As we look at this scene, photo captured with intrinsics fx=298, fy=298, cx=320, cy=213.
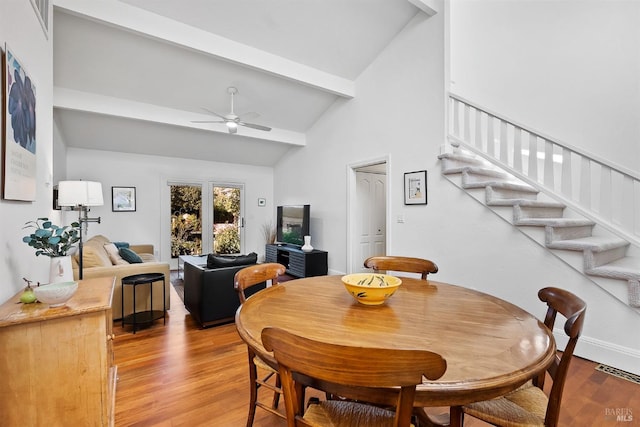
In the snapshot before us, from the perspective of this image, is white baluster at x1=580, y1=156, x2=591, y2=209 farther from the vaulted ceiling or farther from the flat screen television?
the flat screen television

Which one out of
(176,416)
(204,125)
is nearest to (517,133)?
(176,416)

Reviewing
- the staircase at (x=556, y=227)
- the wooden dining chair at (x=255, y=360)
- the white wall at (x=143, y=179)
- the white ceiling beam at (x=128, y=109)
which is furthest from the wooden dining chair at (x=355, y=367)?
the white wall at (x=143, y=179)

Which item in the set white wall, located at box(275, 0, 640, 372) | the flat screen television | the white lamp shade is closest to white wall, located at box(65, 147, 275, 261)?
the flat screen television

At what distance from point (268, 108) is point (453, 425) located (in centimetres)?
520

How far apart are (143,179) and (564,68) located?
708 centimetres

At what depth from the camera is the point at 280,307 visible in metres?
1.37

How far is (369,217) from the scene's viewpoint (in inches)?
212

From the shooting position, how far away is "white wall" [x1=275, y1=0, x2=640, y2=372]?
2508 mm

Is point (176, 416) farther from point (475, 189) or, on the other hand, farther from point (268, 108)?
point (268, 108)

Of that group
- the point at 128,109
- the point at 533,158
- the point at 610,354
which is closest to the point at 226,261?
the point at 128,109

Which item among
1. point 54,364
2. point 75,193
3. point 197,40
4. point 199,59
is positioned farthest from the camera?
point 199,59

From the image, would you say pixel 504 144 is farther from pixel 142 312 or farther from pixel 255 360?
pixel 142 312
